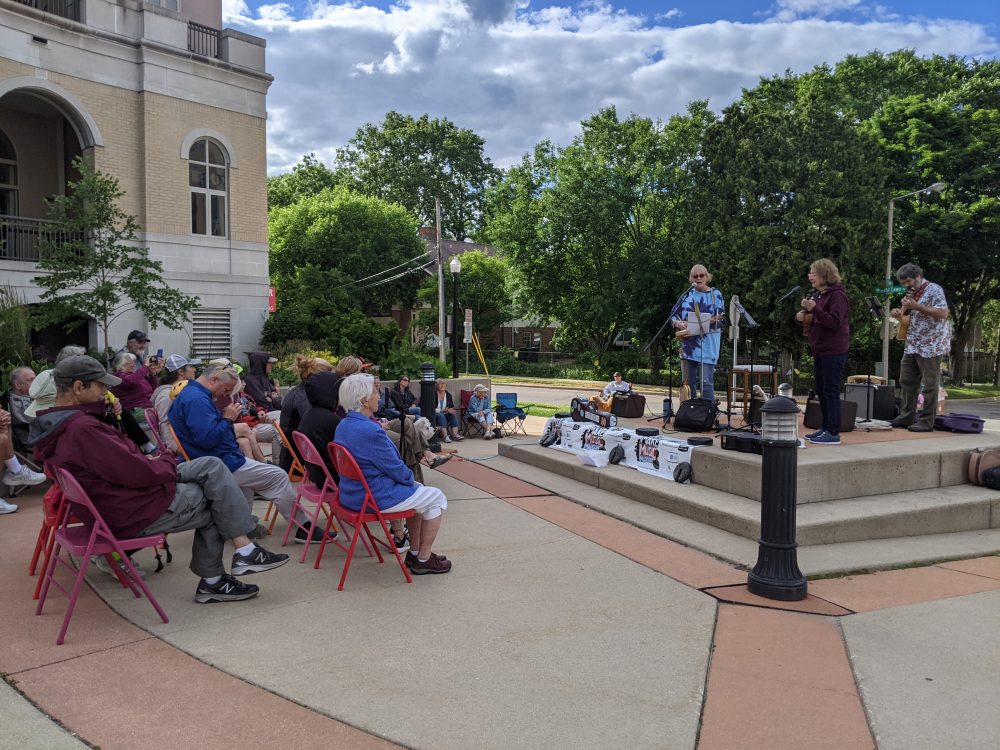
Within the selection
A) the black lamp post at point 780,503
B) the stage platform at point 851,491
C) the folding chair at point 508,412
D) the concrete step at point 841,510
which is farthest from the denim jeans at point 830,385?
the folding chair at point 508,412

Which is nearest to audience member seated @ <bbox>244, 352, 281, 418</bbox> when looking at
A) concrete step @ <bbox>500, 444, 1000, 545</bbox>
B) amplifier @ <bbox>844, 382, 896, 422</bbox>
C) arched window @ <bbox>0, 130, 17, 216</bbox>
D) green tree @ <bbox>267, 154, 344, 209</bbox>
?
concrete step @ <bbox>500, 444, 1000, 545</bbox>

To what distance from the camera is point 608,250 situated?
33.3m

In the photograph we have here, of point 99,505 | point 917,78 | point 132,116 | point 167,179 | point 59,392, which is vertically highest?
point 917,78

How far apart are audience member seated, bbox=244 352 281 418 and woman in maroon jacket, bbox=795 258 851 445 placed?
6.89 metres

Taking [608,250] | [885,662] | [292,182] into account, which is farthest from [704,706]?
[292,182]

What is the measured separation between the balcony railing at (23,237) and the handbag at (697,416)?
1291 centimetres

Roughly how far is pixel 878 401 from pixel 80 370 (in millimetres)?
8891

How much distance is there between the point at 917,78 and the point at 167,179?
3111 cm

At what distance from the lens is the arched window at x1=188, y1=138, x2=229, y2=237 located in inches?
664

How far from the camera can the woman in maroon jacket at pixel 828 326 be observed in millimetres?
7375

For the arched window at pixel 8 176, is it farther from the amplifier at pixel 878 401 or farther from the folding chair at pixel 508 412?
the amplifier at pixel 878 401

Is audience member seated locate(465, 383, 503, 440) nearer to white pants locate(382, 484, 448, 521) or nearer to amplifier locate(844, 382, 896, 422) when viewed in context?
amplifier locate(844, 382, 896, 422)

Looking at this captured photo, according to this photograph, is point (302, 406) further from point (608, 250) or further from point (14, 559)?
point (608, 250)

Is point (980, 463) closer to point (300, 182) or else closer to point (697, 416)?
point (697, 416)
